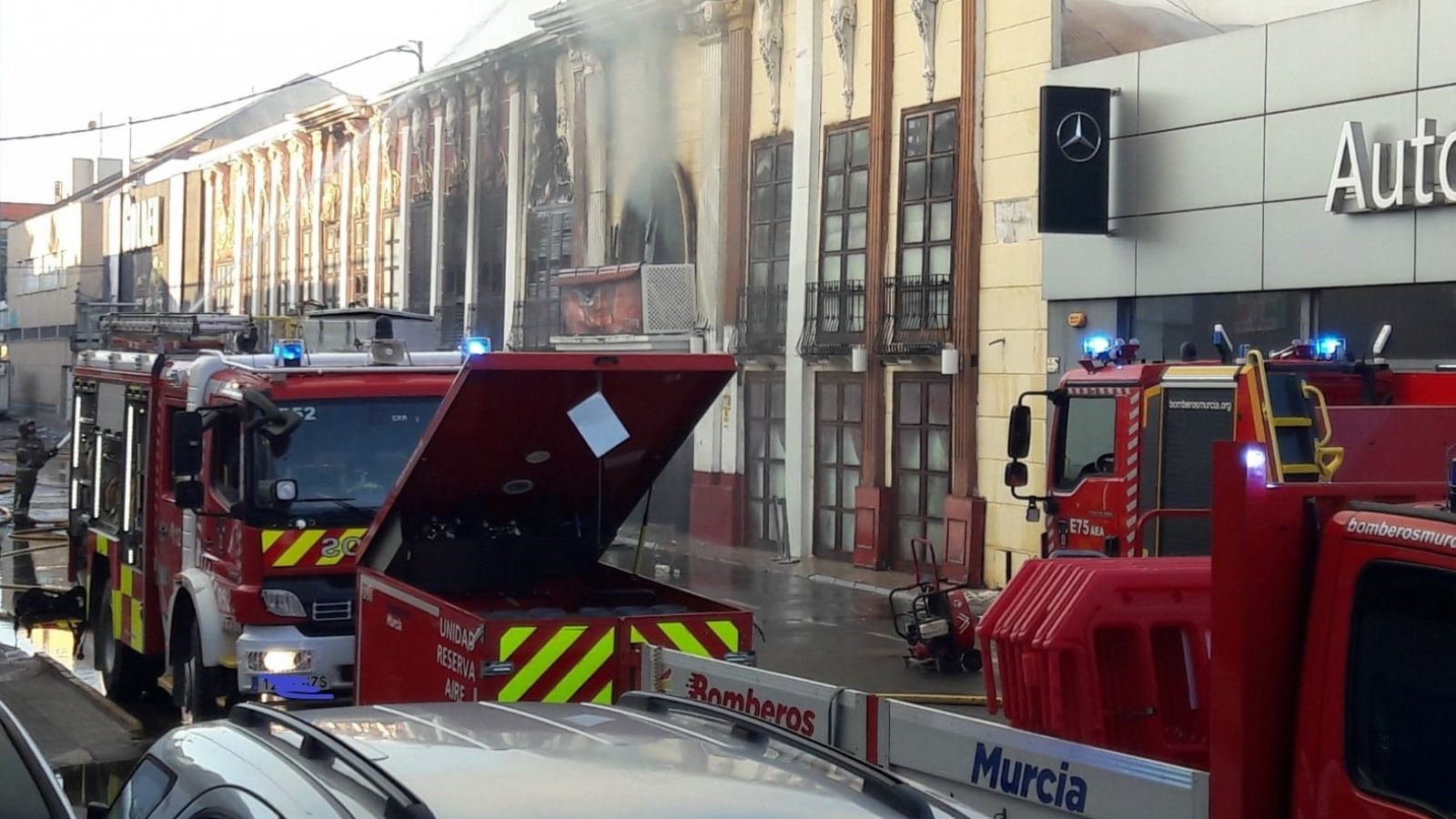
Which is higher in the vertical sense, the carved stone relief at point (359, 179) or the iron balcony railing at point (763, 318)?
the carved stone relief at point (359, 179)

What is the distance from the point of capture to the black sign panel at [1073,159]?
58.9ft

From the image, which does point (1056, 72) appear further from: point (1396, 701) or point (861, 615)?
point (1396, 701)

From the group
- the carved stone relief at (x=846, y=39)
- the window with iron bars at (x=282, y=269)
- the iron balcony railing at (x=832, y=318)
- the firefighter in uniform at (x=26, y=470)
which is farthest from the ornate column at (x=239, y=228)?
the carved stone relief at (x=846, y=39)

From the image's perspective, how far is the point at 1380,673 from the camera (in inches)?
127

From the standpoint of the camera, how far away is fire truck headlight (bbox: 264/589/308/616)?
30.7 feet

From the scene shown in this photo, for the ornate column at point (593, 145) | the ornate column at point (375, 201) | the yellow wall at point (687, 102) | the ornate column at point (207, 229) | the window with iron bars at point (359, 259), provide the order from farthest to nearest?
the ornate column at point (207, 229) → the window with iron bars at point (359, 259) → the ornate column at point (375, 201) → the ornate column at point (593, 145) → the yellow wall at point (687, 102)

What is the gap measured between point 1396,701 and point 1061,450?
8.49 metres

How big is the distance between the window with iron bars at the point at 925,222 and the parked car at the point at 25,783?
57.6 ft

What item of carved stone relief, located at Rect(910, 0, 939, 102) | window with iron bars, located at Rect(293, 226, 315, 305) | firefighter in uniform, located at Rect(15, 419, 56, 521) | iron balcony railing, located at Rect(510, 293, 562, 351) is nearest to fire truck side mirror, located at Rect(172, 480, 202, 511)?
carved stone relief, located at Rect(910, 0, 939, 102)

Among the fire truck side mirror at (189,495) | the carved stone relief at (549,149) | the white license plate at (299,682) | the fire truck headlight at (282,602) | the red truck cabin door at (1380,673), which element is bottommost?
the white license plate at (299,682)

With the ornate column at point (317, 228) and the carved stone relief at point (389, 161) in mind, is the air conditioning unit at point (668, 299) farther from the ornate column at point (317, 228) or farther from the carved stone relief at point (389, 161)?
the ornate column at point (317, 228)

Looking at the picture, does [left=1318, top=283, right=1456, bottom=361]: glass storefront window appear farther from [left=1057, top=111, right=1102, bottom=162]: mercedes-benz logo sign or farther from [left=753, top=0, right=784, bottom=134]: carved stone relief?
[left=753, top=0, right=784, bottom=134]: carved stone relief

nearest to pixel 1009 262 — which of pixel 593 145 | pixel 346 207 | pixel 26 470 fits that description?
pixel 593 145

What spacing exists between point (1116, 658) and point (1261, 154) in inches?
510
